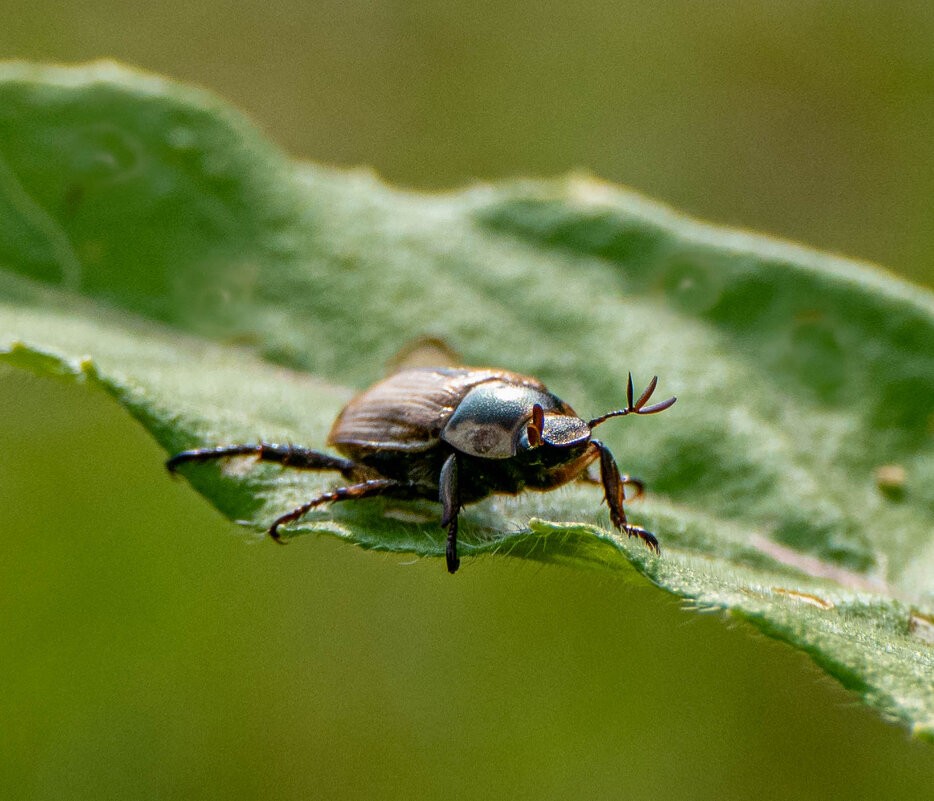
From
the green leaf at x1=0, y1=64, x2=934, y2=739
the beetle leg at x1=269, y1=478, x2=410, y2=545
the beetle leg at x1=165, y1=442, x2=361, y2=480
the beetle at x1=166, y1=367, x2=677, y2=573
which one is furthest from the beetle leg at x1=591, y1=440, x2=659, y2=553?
the beetle leg at x1=165, y1=442, x2=361, y2=480

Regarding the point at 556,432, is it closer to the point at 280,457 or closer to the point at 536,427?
the point at 536,427

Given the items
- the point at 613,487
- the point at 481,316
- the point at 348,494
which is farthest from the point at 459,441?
the point at 481,316

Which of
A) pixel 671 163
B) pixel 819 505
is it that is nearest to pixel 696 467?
pixel 819 505

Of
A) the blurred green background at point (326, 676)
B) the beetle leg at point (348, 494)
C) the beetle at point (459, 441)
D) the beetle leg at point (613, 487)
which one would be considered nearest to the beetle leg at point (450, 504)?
the beetle at point (459, 441)

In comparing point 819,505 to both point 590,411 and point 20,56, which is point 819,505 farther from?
point 20,56

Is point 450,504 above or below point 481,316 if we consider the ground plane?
below

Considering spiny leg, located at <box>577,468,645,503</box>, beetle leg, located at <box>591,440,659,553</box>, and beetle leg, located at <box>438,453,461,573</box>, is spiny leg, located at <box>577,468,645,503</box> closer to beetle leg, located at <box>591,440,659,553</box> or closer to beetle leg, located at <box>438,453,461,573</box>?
beetle leg, located at <box>591,440,659,553</box>
